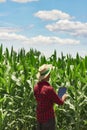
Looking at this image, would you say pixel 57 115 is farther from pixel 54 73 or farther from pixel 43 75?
pixel 43 75

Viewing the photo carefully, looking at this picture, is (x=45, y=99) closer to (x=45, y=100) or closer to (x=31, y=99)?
(x=45, y=100)

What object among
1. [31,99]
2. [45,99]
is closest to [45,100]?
[45,99]

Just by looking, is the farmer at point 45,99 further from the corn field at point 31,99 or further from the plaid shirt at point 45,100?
the corn field at point 31,99

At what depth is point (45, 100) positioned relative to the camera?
6.05 meters

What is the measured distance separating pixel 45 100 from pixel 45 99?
0.05ft

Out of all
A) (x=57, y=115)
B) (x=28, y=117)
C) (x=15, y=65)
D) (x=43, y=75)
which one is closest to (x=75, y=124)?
(x=57, y=115)

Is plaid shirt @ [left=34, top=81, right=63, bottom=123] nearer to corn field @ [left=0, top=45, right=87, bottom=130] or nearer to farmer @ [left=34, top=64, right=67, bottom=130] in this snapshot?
farmer @ [left=34, top=64, right=67, bottom=130]

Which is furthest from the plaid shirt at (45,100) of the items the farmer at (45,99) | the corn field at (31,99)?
the corn field at (31,99)

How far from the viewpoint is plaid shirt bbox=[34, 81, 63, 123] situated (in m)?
5.98

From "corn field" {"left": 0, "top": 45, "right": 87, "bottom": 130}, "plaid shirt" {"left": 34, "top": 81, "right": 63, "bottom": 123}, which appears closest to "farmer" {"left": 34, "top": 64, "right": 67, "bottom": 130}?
"plaid shirt" {"left": 34, "top": 81, "right": 63, "bottom": 123}

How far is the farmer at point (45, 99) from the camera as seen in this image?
5.98 meters

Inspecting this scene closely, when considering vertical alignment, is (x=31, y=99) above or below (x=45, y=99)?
below

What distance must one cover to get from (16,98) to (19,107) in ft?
0.71

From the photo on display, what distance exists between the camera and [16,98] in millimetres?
8516
